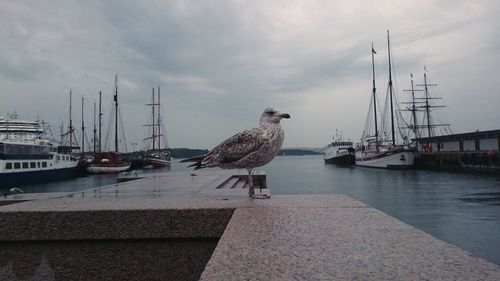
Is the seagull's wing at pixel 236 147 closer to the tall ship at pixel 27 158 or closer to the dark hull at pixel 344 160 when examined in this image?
the tall ship at pixel 27 158

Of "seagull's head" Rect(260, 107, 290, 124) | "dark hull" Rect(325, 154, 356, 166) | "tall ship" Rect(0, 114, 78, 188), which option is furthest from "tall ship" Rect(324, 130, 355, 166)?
"seagull's head" Rect(260, 107, 290, 124)

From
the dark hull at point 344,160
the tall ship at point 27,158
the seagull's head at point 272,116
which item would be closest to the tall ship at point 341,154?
the dark hull at point 344,160

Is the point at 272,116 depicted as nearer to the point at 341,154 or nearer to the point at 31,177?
the point at 31,177

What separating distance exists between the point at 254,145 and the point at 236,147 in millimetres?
264

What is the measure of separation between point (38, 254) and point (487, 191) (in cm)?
3081

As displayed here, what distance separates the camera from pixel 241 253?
94.6 inches

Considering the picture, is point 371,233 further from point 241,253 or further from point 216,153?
point 216,153

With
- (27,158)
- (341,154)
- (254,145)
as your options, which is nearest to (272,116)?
(254,145)

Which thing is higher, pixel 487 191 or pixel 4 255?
pixel 4 255

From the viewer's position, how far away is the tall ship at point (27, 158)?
38.1 metres

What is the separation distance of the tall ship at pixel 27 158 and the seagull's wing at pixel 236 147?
128 ft

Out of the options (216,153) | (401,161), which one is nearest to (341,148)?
(401,161)

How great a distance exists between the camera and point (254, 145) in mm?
5051

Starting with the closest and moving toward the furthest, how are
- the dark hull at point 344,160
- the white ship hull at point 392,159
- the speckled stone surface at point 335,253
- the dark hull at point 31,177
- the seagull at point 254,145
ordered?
the speckled stone surface at point 335,253 < the seagull at point 254,145 < the dark hull at point 31,177 < the white ship hull at point 392,159 < the dark hull at point 344,160
